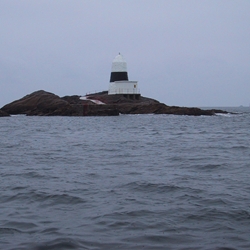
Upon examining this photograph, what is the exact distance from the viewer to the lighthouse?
64.4 metres

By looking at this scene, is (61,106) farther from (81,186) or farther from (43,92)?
(81,186)

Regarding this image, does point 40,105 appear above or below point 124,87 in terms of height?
below

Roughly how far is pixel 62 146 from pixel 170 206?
11.8 meters

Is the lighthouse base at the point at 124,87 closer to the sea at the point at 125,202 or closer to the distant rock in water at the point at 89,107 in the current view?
the distant rock in water at the point at 89,107

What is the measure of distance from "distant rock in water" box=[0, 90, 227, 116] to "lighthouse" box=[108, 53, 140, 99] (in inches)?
45.9

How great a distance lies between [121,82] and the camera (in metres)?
64.1

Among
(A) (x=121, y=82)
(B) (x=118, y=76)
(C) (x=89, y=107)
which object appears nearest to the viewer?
(C) (x=89, y=107)

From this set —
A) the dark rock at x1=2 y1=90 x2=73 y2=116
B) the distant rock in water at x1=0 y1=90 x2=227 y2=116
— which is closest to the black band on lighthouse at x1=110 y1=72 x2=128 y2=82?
the distant rock in water at x1=0 y1=90 x2=227 y2=116

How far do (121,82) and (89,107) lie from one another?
1018 centimetres

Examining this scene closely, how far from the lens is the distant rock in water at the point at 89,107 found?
183ft

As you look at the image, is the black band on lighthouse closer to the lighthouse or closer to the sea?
the lighthouse

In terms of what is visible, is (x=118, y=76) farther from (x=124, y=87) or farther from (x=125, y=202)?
(x=125, y=202)

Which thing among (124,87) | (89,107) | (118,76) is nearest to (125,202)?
(89,107)

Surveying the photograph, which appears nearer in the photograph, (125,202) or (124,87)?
(125,202)
